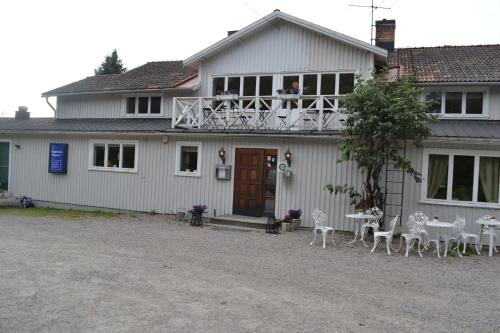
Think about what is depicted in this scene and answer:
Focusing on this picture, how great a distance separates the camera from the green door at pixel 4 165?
19239 millimetres

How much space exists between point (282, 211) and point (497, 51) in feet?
30.0

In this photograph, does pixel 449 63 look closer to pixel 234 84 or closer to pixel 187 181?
pixel 234 84

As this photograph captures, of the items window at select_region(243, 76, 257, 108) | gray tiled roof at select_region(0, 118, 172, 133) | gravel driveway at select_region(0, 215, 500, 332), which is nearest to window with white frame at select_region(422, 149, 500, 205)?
gravel driveway at select_region(0, 215, 500, 332)

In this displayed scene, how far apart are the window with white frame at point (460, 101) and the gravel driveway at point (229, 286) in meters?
5.04

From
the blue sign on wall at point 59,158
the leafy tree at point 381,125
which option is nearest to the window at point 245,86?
the leafy tree at point 381,125

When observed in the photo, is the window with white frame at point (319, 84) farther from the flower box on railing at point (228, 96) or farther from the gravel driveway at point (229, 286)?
the gravel driveway at point (229, 286)

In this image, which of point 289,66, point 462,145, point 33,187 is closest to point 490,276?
point 462,145

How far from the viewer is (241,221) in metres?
13.2

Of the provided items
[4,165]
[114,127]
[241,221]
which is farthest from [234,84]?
[4,165]

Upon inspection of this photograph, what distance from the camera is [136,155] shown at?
631 inches

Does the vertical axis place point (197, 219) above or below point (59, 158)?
below

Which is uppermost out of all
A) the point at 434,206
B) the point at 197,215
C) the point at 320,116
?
the point at 320,116

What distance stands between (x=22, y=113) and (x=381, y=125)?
18916 mm

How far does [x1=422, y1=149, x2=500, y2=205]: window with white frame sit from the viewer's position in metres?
11.7
